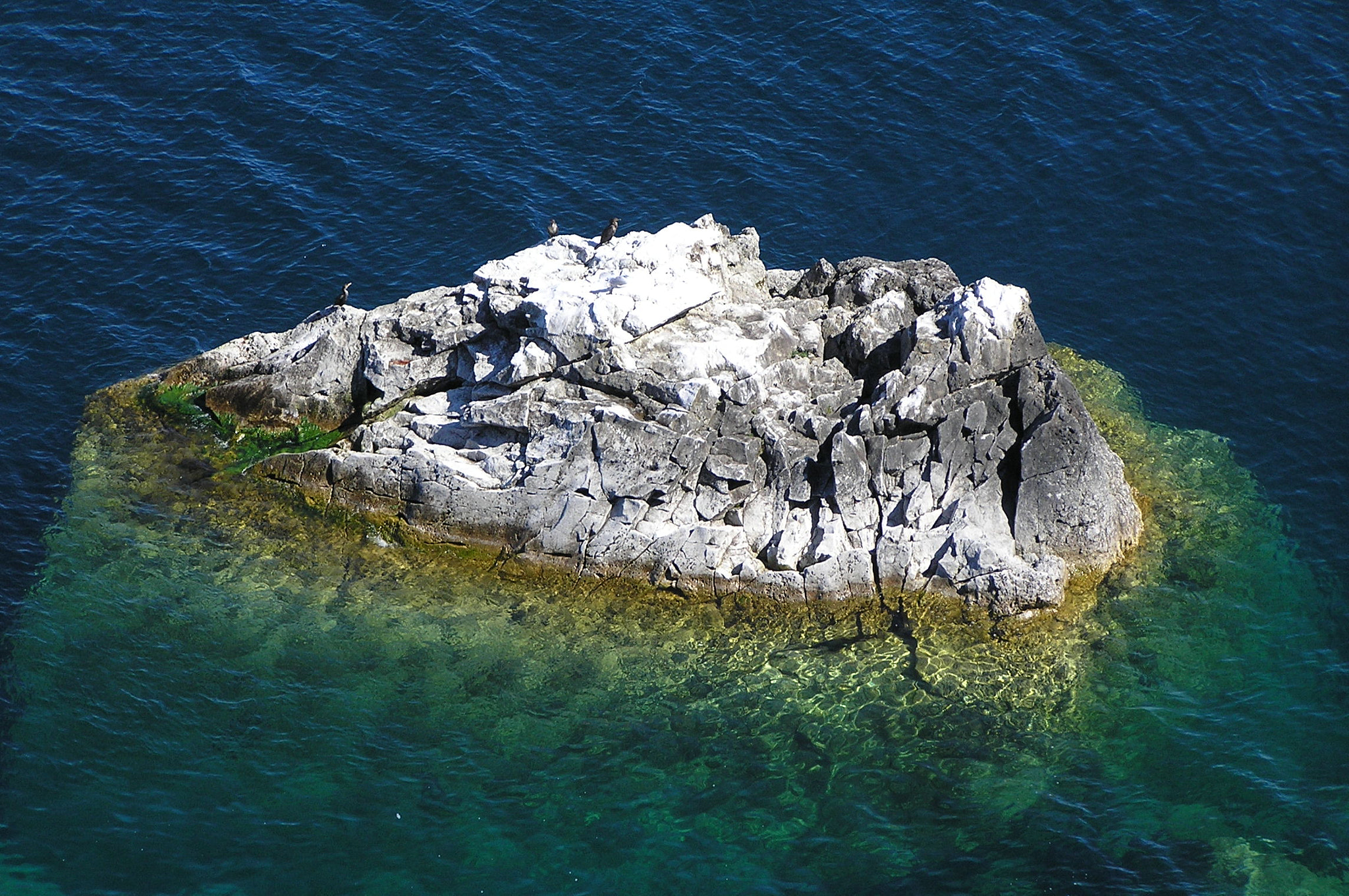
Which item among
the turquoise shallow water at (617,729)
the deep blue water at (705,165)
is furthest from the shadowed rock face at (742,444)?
the deep blue water at (705,165)

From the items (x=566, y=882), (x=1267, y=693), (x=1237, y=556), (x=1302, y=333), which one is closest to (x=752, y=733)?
(x=566, y=882)

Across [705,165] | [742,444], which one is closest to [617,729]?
[742,444]

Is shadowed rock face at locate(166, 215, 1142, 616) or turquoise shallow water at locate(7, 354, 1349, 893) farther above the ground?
shadowed rock face at locate(166, 215, 1142, 616)

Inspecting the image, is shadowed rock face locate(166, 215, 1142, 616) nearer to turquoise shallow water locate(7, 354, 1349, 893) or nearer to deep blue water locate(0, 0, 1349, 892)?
turquoise shallow water locate(7, 354, 1349, 893)

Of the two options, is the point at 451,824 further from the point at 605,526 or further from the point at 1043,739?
the point at 1043,739

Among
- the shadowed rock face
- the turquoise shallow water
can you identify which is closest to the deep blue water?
the turquoise shallow water

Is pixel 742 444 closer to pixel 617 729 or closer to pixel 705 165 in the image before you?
pixel 617 729
